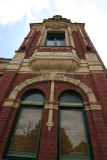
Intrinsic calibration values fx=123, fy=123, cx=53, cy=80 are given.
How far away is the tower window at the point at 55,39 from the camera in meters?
8.82

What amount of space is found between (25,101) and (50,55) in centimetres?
286

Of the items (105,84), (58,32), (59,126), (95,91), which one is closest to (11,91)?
(59,126)

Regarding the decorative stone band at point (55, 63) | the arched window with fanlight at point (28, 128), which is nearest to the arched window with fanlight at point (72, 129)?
the arched window with fanlight at point (28, 128)

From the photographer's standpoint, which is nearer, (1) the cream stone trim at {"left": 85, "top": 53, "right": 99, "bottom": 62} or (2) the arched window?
(2) the arched window

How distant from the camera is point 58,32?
975cm

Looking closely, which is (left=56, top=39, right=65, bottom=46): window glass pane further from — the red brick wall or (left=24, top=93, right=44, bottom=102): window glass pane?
(left=24, top=93, right=44, bottom=102): window glass pane

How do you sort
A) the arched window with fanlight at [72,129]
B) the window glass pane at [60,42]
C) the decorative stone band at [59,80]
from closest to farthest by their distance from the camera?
the arched window with fanlight at [72,129]
the decorative stone band at [59,80]
the window glass pane at [60,42]

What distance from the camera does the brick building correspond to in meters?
3.71

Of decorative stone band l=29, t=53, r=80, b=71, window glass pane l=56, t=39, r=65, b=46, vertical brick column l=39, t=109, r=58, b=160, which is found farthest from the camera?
window glass pane l=56, t=39, r=65, b=46

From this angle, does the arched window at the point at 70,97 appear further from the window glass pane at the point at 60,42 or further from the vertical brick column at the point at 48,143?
the window glass pane at the point at 60,42

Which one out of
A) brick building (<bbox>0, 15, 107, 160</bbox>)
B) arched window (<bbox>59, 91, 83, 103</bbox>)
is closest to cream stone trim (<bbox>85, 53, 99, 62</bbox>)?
brick building (<bbox>0, 15, 107, 160</bbox>)

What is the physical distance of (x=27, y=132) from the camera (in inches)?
165

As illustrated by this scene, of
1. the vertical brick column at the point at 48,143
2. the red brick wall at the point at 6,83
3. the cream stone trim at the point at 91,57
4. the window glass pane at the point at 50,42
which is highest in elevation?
the window glass pane at the point at 50,42

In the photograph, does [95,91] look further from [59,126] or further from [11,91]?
[11,91]
